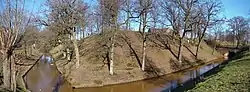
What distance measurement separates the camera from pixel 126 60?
31.6 metres

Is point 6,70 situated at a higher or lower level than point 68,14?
lower

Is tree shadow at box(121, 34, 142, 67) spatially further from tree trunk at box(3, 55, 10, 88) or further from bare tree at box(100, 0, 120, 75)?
tree trunk at box(3, 55, 10, 88)

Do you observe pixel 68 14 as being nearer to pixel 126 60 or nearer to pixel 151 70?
pixel 126 60

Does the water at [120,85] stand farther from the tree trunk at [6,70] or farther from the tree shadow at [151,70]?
the tree trunk at [6,70]

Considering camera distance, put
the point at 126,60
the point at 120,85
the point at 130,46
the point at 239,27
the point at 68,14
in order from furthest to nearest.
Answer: the point at 239,27, the point at 130,46, the point at 126,60, the point at 68,14, the point at 120,85

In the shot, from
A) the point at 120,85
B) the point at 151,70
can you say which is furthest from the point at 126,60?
the point at 120,85

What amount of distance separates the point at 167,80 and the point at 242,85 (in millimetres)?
16185

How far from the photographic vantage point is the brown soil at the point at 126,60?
26062mm

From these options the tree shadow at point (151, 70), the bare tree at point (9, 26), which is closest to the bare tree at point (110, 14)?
the tree shadow at point (151, 70)

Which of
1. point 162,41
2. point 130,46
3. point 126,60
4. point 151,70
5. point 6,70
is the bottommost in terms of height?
point 151,70

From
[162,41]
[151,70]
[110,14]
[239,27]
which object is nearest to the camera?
Answer: [110,14]

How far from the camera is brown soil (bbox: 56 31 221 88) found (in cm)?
2606

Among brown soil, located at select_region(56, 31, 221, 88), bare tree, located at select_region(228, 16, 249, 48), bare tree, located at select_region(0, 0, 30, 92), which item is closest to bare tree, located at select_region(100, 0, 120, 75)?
brown soil, located at select_region(56, 31, 221, 88)

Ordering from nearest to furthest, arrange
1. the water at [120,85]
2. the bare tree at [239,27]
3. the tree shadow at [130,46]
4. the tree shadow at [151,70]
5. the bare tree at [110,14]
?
the water at [120,85] → the bare tree at [110,14] → the tree shadow at [151,70] → the tree shadow at [130,46] → the bare tree at [239,27]
